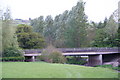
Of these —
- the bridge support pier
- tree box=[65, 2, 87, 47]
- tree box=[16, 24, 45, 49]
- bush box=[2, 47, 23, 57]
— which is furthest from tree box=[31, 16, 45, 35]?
the bridge support pier

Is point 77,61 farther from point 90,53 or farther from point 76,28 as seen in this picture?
point 76,28

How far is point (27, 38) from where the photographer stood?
42062mm

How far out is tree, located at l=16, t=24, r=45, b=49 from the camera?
4170 centimetres

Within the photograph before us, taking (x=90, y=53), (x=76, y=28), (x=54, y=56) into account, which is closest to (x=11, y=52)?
(x=54, y=56)

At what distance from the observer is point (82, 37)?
42438mm

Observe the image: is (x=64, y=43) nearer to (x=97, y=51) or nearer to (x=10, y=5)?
(x=97, y=51)

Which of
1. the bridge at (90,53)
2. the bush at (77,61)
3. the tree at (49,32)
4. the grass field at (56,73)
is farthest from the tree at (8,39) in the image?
the tree at (49,32)

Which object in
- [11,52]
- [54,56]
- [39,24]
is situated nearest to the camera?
[54,56]

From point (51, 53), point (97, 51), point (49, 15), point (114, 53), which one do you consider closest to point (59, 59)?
point (51, 53)

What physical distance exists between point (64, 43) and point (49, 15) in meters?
13.5

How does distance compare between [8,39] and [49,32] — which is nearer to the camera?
[8,39]

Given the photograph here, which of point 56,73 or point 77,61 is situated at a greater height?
point 56,73

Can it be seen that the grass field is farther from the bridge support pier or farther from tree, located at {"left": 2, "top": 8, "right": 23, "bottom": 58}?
the bridge support pier

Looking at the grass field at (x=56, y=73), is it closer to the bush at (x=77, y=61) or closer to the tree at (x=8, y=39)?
the tree at (x=8, y=39)
